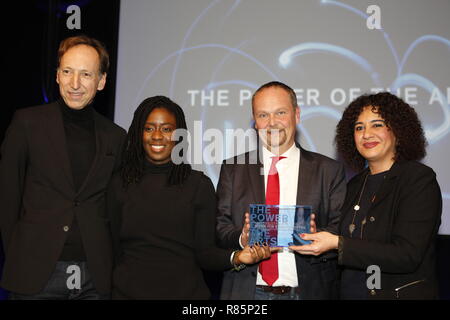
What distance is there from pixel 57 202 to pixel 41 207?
0.08 m

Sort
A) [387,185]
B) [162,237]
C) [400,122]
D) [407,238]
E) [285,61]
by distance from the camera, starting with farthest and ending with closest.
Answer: [285,61] → [400,122] → [387,185] → [162,237] → [407,238]

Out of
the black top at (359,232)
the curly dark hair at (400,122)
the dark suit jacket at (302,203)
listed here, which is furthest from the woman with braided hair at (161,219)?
the curly dark hair at (400,122)

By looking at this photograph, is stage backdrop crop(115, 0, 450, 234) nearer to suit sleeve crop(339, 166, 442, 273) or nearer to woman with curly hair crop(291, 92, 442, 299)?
woman with curly hair crop(291, 92, 442, 299)

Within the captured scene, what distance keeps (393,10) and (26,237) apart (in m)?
3.54

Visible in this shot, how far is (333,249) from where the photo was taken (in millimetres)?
2389

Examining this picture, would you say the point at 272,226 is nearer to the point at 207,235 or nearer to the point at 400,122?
the point at 207,235

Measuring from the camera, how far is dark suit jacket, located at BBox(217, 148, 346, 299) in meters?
2.42

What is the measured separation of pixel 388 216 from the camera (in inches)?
91.8

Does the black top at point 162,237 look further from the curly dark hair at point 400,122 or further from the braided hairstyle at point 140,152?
the curly dark hair at point 400,122

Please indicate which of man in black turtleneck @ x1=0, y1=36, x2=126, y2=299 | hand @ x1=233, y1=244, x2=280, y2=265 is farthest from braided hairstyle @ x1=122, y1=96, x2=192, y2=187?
hand @ x1=233, y1=244, x2=280, y2=265

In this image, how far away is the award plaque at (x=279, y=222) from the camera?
231cm

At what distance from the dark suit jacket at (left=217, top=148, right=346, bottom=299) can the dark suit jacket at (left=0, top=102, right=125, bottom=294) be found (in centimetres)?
65

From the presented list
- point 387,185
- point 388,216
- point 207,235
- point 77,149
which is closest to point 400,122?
point 387,185
